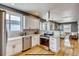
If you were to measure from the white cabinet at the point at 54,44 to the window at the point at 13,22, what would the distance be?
0.79 m

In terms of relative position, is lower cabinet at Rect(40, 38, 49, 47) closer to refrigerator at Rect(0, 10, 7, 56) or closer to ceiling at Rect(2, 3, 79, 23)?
ceiling at Rect(2, 3, 79, 23)

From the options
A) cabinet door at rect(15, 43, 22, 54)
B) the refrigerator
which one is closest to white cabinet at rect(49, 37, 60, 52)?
cabinet door at rect(15, 43, 22, 54)

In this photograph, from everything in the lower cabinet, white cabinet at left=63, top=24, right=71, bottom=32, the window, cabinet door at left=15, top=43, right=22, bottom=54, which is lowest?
cabinet door at left=15, top=43, right=22, bottom=54

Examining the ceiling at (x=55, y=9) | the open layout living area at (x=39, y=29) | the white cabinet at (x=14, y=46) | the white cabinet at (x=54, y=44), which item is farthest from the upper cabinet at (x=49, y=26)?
the white cabinet at (x=14, y=46)

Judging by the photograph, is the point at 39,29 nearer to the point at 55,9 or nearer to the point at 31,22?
the point at 31,22

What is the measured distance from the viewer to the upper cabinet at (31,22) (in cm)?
215

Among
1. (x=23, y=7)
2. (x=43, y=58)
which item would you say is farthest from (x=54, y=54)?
(x=23, y=7)

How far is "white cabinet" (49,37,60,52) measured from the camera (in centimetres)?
212

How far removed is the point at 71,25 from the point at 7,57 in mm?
1546

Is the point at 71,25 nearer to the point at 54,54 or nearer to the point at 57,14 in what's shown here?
the point at 57,14

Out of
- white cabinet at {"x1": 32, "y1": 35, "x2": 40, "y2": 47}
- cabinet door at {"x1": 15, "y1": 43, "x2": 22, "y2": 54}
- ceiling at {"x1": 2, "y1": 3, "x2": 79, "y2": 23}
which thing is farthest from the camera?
white cabinet at {"x1": 32, "y1": 35, "x2": 40, "y2": 47}

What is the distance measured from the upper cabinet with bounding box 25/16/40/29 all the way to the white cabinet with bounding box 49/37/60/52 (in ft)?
1.48

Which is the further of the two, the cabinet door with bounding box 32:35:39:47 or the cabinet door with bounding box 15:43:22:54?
the cabinet door with bounding box 32:35:39:47

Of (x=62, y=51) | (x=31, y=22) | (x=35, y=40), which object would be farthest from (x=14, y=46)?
(x=62, y=51)
